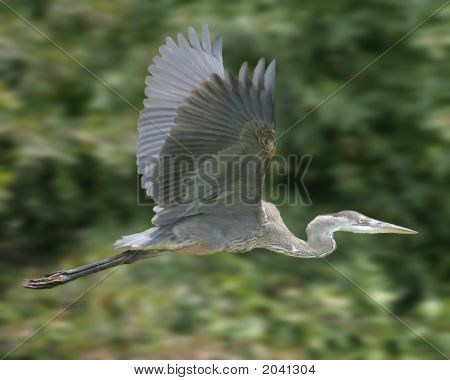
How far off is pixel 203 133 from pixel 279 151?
2142mm

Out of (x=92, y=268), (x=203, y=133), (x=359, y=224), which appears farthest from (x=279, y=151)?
(x=203, y=133)

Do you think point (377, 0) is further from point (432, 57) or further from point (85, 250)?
point (85, 250)

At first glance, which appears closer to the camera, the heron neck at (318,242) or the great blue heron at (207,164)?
the great blue heron at (207,164)

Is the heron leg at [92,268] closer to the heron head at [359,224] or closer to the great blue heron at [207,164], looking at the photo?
the great blue heron at [207,164]

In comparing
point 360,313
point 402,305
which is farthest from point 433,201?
point 360,313

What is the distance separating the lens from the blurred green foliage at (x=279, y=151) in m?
4.41

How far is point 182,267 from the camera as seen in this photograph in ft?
15.5

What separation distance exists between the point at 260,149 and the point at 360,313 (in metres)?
1.82

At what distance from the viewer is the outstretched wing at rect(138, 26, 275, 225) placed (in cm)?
301

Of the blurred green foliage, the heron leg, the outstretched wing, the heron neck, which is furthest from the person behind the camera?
the blurred green foliage

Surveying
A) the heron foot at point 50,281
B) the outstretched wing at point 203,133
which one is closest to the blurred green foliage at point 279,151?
the heron foot at point 50,281

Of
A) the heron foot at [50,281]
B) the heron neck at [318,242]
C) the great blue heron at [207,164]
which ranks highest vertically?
the great blue heron at [207,164]

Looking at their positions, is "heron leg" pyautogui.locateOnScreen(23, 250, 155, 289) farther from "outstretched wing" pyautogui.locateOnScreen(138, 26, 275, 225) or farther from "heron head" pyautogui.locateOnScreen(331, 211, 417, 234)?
"heron head" pyautogui.locateOnScreen(331, 211, 417, 234)

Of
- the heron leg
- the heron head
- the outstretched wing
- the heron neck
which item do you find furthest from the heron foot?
the heron head
